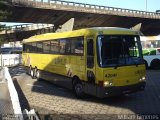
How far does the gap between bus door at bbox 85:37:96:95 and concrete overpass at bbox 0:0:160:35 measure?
3349cm

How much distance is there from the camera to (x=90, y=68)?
12.9 metres

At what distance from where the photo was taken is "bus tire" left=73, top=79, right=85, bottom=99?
13.8 m

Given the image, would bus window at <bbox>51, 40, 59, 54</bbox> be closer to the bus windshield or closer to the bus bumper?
the bus windshield

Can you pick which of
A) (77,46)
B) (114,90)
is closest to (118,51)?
(114,90)

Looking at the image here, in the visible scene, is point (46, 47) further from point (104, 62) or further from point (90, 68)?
point (104, 62)

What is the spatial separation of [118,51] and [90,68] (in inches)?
48.4

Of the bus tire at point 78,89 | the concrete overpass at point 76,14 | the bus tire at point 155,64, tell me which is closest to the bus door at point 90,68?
the bus tire at point 78,89

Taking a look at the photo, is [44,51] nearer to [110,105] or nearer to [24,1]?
[110,105]

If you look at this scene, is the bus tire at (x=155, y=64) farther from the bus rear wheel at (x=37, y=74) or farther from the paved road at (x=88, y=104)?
the paved road at (x=88, y=104)

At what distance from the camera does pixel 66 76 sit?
1555 cm

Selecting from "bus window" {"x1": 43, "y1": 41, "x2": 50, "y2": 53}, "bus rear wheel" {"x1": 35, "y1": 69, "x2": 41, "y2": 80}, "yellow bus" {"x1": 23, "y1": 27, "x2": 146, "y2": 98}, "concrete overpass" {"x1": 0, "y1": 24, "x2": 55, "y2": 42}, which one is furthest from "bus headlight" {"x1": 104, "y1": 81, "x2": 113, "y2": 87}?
"concrete overpass" {"x1": 0, "y1": 24, "x2": 55, "y2": 42}

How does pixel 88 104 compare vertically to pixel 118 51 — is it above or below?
below

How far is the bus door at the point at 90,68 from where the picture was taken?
12.7 m

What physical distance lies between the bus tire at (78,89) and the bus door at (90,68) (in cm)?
63
